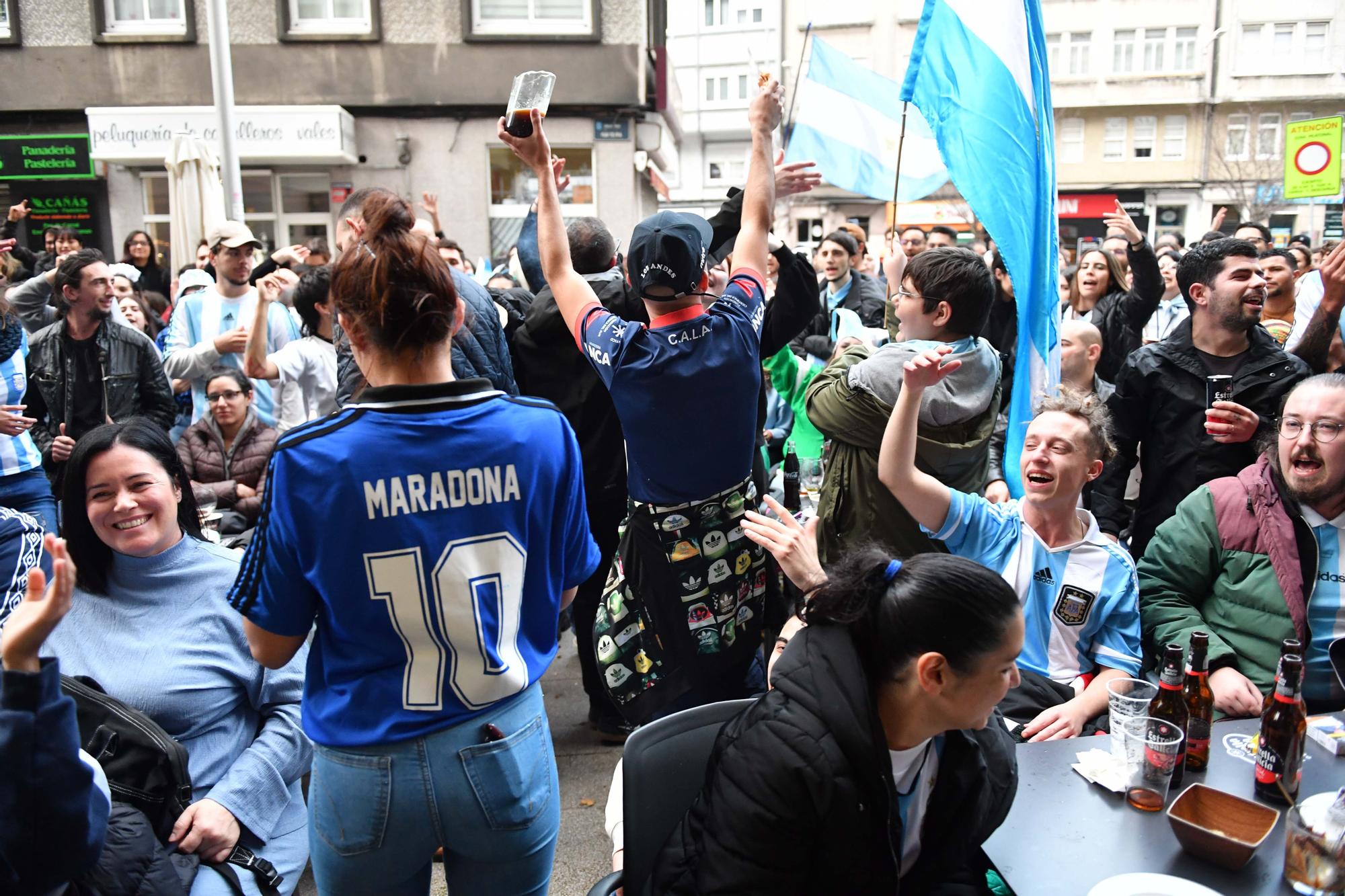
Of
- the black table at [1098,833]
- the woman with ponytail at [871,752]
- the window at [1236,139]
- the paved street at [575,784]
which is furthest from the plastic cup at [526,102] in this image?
the window at [1236,139]

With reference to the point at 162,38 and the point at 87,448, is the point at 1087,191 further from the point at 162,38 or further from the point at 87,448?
→ the point at 87,448

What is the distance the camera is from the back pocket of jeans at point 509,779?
5.82 feet

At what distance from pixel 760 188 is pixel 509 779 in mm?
1952

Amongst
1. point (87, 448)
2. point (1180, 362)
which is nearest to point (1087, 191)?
point (1180, 362)

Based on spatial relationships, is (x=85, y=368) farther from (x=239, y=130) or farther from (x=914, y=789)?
(x=239, y=130)

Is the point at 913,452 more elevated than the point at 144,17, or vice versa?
the point at 144,17

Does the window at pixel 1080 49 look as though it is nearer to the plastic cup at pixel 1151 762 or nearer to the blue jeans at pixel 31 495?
the blue jeans at pixel 31 495

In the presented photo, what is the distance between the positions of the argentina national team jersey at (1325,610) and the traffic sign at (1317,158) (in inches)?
291

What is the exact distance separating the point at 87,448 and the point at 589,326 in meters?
1.35

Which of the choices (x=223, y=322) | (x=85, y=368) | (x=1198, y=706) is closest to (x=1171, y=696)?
(x=1198, y=706)

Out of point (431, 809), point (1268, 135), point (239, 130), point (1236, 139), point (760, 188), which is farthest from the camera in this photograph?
point (1236, 139)

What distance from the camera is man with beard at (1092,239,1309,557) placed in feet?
12.3

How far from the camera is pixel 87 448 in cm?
234

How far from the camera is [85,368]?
509 centimetres
